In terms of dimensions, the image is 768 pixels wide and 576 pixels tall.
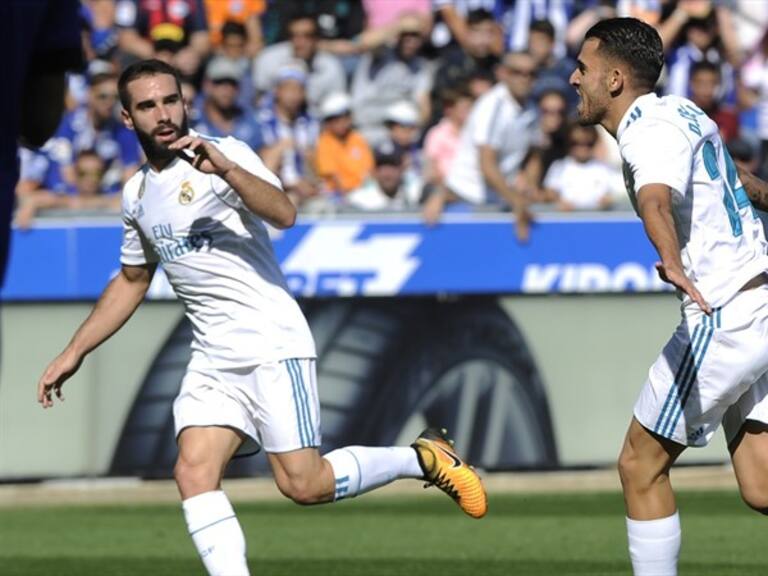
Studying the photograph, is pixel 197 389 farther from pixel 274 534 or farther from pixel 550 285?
pixel 550 285

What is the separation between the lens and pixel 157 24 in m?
16.6

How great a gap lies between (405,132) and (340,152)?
22.7 inches

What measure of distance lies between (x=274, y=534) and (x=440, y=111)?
215 inches

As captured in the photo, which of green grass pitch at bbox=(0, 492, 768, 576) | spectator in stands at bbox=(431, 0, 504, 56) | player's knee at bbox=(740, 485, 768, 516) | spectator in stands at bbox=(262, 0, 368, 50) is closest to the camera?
player's knee at bbox=(740, 485, 768, 516)

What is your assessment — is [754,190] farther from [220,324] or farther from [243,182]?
[220,324]

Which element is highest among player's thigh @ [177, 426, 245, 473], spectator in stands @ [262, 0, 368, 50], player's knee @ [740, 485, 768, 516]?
player's knee @ [740, 485, 768, 516]

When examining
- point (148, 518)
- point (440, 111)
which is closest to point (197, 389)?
point (148, 518)

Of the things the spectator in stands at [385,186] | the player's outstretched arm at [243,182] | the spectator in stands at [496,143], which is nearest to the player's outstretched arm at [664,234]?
the player's outstretched arm at [243,182]

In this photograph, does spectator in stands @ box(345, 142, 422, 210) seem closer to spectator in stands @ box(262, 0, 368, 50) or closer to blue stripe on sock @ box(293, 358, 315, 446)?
spectator in stands @ box(262, 0, 368, 50)

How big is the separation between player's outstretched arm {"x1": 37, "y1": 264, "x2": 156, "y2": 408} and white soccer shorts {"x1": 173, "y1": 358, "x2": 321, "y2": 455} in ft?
1.65

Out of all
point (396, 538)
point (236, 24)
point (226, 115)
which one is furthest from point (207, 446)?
point (236, 24)

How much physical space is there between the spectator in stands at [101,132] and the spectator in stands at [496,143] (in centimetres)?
274

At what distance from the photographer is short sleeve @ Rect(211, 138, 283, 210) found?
24.0 ft

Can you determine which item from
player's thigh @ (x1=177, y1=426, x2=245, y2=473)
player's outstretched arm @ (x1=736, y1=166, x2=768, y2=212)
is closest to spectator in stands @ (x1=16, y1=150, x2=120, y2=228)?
player's thigh @ (x1=177, y1=426, x2=245, y2=473)
